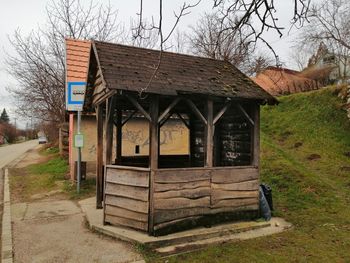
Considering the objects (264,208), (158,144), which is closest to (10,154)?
(158,144)

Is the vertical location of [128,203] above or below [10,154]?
above

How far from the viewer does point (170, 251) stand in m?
5.65

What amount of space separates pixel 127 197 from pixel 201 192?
1.49 meters

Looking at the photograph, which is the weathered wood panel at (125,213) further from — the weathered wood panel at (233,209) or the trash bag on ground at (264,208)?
the trash bag on ground at (264,208)

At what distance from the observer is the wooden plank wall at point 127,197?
6.19m

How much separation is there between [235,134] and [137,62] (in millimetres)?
3291

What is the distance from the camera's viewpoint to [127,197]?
21.0 feet

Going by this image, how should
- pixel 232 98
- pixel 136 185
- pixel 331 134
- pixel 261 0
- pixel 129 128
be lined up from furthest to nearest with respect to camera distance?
pixel 331 134
pixel 129 128
pixel 232 98
pixel 136 185
pixel 261 0

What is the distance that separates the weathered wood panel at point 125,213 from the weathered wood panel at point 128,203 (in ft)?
0.23

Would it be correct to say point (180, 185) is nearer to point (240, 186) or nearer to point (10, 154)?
point (240, 186)

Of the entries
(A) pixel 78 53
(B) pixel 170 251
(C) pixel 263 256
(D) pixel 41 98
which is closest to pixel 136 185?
(B) pixel 170 251

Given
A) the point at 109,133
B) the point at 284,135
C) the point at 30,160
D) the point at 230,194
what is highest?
the point at 284,135

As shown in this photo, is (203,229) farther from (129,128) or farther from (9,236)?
(129,128)

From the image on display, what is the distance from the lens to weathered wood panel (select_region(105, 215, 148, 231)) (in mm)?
6211
